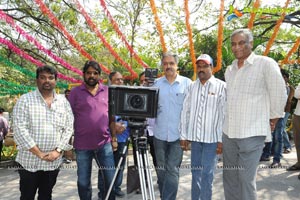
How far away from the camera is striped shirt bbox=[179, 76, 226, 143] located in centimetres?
296

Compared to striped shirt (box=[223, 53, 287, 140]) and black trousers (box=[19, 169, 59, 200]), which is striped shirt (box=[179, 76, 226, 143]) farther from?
black trousers (box=[19, 169, 59, 200])

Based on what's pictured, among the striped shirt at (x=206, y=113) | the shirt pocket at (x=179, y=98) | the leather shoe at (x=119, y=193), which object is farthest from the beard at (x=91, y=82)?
the leather shoe at (x=119, y=193)

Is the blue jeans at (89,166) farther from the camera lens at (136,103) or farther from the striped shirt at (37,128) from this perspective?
the camera lens at (136,103)

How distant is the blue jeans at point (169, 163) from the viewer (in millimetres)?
3127

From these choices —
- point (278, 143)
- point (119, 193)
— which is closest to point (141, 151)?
point (119, 193)

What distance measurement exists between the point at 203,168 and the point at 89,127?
1.15 metres

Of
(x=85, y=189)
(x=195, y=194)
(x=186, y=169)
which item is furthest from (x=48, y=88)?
(x=186, y=169)

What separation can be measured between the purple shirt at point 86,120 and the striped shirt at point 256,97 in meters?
1.25

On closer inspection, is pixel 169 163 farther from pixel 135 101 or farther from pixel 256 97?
pixel 256 97

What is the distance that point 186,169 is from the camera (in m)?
5.42

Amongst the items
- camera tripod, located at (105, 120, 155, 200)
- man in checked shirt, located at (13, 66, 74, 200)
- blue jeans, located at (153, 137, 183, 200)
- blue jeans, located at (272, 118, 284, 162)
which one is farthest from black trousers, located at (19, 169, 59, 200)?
blue jeans, located at (272, 118, 284, 162)

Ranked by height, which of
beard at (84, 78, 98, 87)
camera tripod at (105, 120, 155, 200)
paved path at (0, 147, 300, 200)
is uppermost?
beard at (84, 78, 98, 87)

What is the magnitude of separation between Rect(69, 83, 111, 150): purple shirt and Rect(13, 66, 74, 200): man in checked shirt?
23 cm

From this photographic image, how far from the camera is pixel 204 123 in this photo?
2965mm
